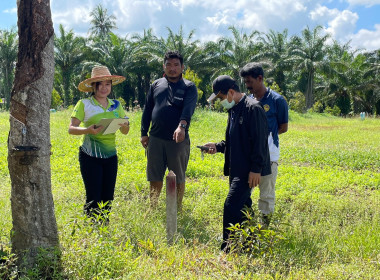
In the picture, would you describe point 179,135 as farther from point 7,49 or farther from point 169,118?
point 7,49

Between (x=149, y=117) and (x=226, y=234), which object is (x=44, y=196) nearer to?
(x=226, y=234)

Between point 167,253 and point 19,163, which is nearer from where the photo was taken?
point 19,163

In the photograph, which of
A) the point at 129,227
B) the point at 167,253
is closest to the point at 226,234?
the point at 167,253

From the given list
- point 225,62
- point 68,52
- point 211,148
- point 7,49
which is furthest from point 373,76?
point 211,148

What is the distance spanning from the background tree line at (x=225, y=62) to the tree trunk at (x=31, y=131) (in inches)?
930

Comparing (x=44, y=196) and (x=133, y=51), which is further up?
(x=133, y=51)

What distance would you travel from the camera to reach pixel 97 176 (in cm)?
379

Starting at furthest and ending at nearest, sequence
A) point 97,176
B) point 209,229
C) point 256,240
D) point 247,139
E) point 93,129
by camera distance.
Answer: point 209,229
point 97,176
point 93,129
point 247,139
point 256,240

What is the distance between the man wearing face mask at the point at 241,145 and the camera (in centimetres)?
339

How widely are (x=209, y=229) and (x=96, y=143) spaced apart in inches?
63.8

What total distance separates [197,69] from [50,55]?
2798 cm

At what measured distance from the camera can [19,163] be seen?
8.92 ft

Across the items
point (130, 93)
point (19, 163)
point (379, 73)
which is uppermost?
point (379, 73)

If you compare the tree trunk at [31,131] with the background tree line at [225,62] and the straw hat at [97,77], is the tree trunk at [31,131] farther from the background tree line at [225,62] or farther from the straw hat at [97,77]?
the background tree line at [225,62]
